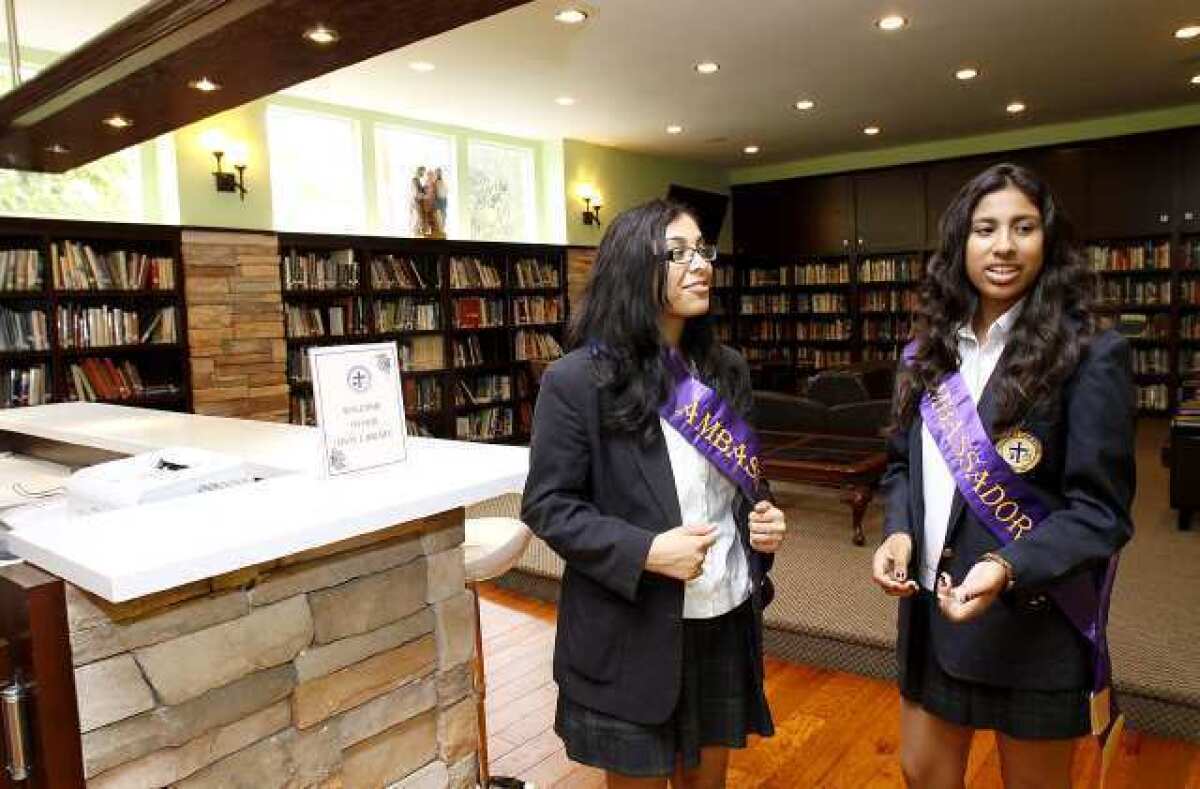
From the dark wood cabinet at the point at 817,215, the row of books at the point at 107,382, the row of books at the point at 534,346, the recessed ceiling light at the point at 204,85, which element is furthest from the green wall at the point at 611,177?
the recessed ceiling light at the point at 204,85

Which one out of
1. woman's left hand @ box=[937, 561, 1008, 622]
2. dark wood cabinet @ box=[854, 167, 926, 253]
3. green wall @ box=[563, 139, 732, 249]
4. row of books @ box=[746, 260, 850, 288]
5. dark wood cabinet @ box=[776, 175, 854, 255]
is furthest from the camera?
row of books @ box=[746, 260, 850, 288]

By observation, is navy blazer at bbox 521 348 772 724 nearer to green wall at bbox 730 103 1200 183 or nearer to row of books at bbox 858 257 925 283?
row of books at bbox 858 257 925 283

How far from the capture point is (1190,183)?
760 centimetres

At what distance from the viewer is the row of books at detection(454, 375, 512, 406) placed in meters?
7.25

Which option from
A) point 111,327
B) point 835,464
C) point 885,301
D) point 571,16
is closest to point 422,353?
point 111,327

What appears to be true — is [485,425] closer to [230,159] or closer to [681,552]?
[230,159]

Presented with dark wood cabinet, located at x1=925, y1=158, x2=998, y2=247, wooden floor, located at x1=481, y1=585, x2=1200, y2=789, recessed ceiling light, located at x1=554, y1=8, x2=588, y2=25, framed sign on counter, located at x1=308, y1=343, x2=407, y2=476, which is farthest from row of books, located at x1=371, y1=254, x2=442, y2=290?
dark wood cabinet, located at x1=925, y1=158, x2=998, y2=247

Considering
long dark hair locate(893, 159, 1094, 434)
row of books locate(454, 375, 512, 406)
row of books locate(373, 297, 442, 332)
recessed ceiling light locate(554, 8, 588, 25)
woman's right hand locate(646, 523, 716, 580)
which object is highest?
recessed ceiling light locate(554, 8, 588, 25)

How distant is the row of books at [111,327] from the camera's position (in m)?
4.83

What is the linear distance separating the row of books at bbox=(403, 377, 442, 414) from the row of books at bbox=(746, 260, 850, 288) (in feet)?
15.5

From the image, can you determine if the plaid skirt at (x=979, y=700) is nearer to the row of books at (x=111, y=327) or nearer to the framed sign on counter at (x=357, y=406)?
the framed sign on counter at (x=357, y=406)

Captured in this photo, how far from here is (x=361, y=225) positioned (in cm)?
673

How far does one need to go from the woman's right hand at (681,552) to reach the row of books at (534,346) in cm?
637

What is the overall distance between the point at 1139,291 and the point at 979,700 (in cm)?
821
